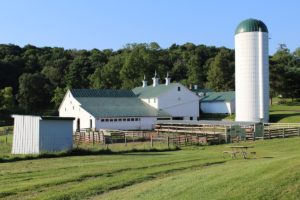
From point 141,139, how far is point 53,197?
97.7 ft

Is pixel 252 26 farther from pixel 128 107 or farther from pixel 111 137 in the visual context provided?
pixel 111 137

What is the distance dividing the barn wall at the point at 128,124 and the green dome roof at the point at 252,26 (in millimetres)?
16039

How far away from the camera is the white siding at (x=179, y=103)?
203ft

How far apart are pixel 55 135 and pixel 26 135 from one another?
1.84 meters

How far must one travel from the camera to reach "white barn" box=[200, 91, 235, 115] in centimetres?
7250

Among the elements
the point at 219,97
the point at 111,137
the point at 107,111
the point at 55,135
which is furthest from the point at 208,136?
the point at 219,97

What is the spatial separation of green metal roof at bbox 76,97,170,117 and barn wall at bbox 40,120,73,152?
940 inches

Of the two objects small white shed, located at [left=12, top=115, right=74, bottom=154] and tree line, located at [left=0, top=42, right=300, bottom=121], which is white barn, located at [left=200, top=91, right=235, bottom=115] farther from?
small white shed, located at [left=12, top=115, right=74, bottom=154]

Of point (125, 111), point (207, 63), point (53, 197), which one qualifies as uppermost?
point (207, 63)

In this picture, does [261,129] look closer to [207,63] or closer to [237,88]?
[237,88]

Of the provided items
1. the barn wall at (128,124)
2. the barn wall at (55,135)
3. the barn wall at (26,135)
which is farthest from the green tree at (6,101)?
the barn wall at (55,135)

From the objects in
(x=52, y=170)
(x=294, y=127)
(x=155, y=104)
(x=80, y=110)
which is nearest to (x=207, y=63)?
(x=155, y=104)

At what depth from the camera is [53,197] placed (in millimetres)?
12336

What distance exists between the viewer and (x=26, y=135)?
29.3 metres
